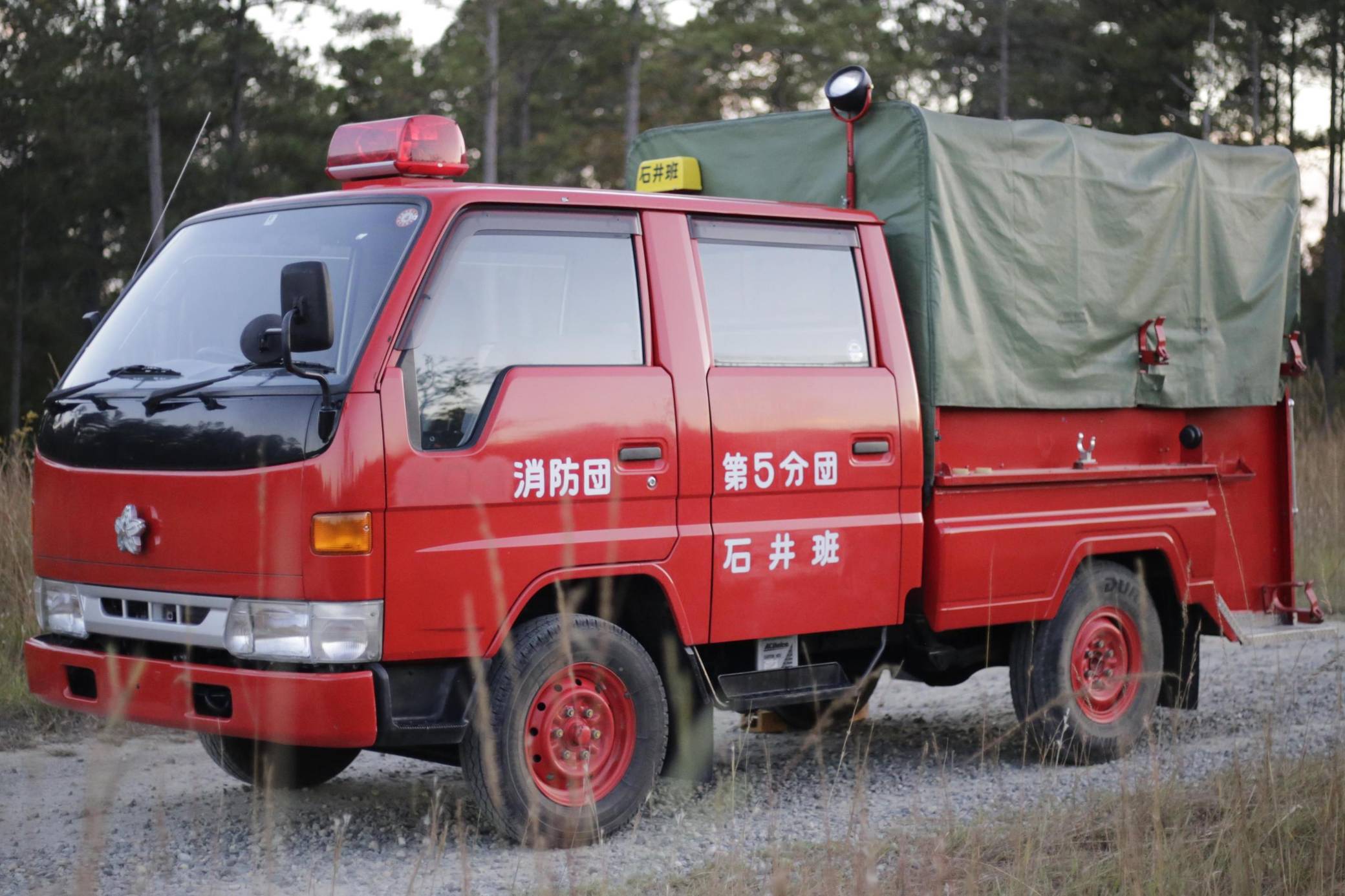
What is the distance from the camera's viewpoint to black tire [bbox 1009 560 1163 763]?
723cm

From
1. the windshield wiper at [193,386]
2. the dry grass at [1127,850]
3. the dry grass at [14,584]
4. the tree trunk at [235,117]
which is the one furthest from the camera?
the tree trunk at [235,117]

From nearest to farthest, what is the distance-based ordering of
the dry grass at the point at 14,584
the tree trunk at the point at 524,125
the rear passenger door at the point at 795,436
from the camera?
1. the rear passenger door at the point at 795,436
2. the dry grass at the point at 14,584
3. the tree trunk at the point at 524,125

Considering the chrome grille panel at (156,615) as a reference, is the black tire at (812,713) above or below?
below

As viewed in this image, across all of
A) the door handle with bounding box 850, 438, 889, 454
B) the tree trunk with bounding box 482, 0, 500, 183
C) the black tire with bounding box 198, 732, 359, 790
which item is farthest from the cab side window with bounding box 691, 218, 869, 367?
the tree trunk with bounding box 482, 0, 500, 183

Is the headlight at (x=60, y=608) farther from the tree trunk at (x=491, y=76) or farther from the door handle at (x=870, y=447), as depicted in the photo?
the tree trunk at (x=491, y=76)

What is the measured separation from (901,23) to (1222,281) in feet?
121

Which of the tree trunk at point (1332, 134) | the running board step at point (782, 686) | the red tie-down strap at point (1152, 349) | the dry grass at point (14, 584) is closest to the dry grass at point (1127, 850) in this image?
the running board step at point (782, 686)

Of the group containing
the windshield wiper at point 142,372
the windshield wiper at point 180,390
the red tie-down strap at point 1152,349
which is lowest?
the windshield wiper at point 180,390

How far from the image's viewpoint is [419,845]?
5.76 m

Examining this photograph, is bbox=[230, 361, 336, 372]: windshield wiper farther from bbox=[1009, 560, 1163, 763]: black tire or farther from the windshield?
bbox=[1009, 560, 1163, 763]: black tire

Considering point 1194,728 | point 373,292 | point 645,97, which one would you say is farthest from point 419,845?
point 645,97

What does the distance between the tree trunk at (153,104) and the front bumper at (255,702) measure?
2495 centimetres

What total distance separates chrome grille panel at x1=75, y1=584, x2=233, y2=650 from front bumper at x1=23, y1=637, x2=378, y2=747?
90 mm

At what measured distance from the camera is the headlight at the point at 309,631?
5082 mm
